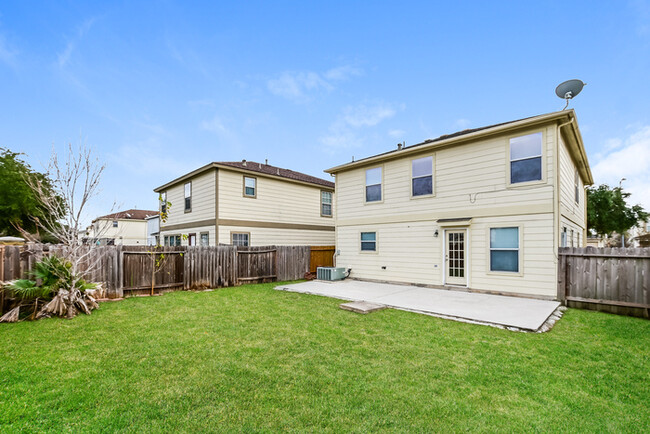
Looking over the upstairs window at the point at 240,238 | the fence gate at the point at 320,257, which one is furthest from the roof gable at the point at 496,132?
the upstairs window at the point at 240,238

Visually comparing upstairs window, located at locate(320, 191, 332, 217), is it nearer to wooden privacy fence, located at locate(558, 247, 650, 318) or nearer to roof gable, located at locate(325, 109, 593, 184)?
roof gable, located at locate(325, 109, 593, 184)

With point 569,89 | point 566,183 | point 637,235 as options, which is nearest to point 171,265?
point 566,183

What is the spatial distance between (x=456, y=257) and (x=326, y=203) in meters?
10.4

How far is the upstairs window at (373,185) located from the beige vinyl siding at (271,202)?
5921 millimetres

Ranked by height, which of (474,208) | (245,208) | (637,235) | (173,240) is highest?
(245,208)

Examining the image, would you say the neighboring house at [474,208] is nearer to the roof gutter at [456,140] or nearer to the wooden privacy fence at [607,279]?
the roof gutter at [456,140]

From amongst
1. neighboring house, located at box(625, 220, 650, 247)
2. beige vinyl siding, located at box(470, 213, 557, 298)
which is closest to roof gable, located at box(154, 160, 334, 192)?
beige vinyl siding, located at box(470, 213, 557, 298)

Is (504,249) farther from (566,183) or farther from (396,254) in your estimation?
(396,254)

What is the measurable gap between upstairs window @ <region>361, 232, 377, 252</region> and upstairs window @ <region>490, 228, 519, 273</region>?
4.19 metres

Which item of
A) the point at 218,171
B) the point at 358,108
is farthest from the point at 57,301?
the point at 358,108

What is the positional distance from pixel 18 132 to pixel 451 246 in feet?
58.2

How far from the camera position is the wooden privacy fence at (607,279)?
629 cm

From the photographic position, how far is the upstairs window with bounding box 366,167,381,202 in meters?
11.4

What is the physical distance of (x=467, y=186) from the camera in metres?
9.13
